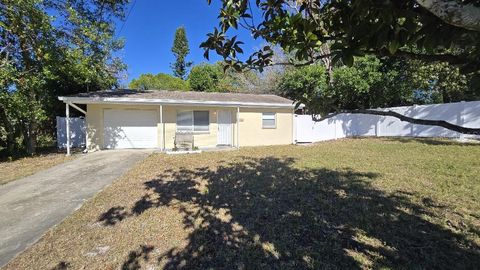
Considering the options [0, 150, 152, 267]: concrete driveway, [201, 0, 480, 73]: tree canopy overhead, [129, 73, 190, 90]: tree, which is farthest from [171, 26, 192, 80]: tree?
[201, 0, 480, 73]: tree canopy overhead

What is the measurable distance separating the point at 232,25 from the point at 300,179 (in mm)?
5798

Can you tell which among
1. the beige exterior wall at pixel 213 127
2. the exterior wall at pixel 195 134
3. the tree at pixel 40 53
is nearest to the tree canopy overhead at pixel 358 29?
the tree at pixel 40 53

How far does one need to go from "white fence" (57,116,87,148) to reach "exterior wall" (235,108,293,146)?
9.38 m

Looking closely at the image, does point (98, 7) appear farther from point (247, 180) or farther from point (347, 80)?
point (347, 80)

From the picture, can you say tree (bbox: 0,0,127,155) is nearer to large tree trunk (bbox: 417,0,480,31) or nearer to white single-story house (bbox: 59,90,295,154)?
white single-story house (bbox: 59,90,295,154)

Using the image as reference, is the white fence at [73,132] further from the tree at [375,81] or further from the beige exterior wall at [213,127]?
the tree at [375,81]

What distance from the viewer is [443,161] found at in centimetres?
960

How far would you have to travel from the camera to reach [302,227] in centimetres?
457

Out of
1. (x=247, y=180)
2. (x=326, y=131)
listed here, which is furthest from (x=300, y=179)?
(x=326, y=131)

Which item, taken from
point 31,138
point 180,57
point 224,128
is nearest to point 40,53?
point 31,138

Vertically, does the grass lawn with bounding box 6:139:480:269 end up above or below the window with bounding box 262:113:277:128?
below

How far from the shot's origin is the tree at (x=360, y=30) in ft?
4.84

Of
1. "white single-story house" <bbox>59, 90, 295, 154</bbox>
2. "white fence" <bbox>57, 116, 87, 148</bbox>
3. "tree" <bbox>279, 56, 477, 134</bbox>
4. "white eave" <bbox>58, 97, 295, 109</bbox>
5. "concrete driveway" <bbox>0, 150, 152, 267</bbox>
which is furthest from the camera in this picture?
"tree" <bbox>279, 56, 477, 134</bbox>

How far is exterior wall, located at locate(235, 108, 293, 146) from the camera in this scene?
16594 millimetres
